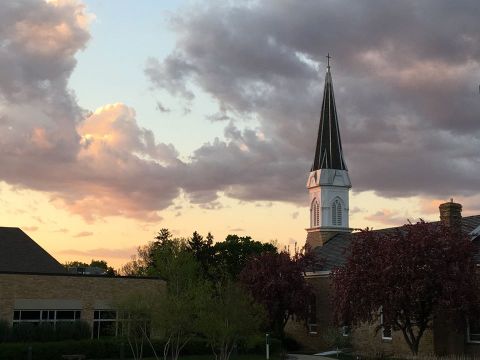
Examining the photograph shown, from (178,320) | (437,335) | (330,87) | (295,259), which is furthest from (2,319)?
(330,87)

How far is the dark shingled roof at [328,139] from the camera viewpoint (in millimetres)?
65375

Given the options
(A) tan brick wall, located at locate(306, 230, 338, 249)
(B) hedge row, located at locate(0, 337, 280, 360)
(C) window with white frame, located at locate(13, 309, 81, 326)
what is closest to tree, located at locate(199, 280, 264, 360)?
(B) hedge row, located at locate(0, 337, 280, 360)

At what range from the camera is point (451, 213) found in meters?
39.4

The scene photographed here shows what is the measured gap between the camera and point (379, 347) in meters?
41.7

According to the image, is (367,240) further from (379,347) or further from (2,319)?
(2,319)

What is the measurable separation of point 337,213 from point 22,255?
28978 mm

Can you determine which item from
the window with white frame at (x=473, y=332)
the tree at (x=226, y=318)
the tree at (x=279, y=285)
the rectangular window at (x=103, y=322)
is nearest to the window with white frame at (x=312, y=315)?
the tree at (x=279, y=285)

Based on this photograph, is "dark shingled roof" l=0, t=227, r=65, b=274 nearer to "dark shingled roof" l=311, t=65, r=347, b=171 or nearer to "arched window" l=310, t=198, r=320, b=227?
"arched window" l=310, t=198, r=320, b=227

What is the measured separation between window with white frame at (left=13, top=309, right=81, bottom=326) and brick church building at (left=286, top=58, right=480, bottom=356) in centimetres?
1559

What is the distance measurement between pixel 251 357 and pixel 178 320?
422 inches

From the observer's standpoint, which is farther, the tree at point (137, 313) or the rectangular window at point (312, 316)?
the rectangular window at point (312, 316)

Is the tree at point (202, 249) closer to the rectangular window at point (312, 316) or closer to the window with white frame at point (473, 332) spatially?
the rectangular window at point (312, 316)

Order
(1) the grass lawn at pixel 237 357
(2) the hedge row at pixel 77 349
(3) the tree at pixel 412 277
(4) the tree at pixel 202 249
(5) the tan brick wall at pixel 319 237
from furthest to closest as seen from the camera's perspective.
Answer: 1. (4) the tree at pixel 202 249
2. (5) the tan brick wall at pixel 319 237
3. (1) the grass lawn at pixel 237 357
4. (2) the hedge row at pixel 77 349
5. (3) the tree at pixel 412 277

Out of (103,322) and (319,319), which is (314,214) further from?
(103,322)
